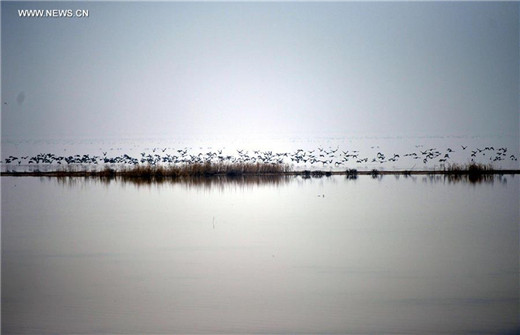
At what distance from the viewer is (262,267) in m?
6.46

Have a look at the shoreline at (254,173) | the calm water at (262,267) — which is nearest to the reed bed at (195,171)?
the shoreline at (254,173)

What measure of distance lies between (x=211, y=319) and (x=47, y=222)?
6063mm

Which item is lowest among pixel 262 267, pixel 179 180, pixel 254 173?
pixel 262 267

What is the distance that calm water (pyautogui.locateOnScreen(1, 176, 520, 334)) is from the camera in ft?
15.7

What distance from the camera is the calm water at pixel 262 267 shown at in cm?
479

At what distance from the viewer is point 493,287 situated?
562 cm

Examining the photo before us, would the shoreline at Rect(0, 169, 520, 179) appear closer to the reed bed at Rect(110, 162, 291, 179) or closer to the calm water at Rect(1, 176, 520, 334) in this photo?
the reed bed at Rect(110, 162, 291, 179)

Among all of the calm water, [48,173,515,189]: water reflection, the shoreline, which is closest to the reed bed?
the shoreline

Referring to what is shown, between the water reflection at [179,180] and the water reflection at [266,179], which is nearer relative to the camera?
the water reflection at [266,179]

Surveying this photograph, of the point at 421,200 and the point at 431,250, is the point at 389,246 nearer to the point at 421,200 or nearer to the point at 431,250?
the point at 431,250

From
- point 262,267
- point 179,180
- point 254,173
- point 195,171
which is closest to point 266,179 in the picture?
point 254,173

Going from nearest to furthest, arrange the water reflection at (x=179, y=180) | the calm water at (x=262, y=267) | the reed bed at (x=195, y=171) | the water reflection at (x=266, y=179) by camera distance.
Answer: the calm water at (x=262, y=267), the water reflection at (x=266, y=179), the water reflection at (x=179, y=180), the reed bed at (x=195, y=171)

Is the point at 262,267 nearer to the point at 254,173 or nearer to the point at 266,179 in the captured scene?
the point at 266,179

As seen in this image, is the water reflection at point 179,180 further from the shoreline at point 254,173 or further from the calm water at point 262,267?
the calm water at point 262,267
